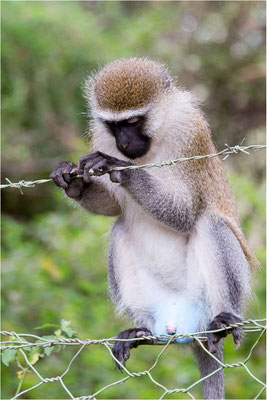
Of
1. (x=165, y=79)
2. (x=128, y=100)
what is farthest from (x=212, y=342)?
(x=165, y=79)

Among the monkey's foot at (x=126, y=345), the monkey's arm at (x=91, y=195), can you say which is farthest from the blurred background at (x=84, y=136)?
the monkey's foot at (x=126, y=345)

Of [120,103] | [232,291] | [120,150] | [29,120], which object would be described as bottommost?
[232,291]

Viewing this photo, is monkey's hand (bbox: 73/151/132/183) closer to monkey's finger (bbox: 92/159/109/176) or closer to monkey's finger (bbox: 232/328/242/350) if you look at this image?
monkey's finger (bbox: 92/159/109/176)

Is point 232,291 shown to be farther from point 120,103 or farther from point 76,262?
point 76,262

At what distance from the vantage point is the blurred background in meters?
5.02

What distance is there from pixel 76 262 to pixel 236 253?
105 inches

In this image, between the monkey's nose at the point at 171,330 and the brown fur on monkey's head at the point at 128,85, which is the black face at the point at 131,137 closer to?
the brown fur on monkey's head at the point at 128,85

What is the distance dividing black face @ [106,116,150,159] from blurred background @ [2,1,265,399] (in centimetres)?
59

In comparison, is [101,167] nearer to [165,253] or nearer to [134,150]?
[134,150]

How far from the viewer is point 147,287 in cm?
382

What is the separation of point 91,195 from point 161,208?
1.90 ft

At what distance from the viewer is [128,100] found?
347 cm

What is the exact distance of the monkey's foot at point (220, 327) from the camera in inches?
115

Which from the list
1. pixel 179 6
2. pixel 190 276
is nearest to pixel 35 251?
pixel 190 276
